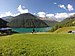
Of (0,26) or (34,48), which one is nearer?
(34,48)

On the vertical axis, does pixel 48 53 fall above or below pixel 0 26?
below

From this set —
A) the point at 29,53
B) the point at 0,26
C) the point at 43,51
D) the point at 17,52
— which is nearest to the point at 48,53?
the point at 43,51

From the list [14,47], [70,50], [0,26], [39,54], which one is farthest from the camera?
[0,26]

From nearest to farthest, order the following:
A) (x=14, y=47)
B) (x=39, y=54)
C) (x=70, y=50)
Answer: (x=39, y=54), (x=70, y=50), (x=14, y=47)

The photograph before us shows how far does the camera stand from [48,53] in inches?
958

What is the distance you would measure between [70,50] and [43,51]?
161 inches

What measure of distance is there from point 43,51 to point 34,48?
1.99 m

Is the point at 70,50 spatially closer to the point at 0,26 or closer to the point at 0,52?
the point at 0,52

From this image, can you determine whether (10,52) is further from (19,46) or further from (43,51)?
(43,51)

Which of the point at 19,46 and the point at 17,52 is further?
the point at 19,46

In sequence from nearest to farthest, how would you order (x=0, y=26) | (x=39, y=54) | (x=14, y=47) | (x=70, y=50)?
1. (x=39, y=54)
2. (x=70, y=50)
3. (x=14, y=47)
4. (x=0, y=26)

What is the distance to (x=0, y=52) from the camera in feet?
82.8

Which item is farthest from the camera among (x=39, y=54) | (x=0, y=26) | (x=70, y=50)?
(x=0, y=26)

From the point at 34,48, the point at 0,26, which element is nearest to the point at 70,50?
the point at 34,48
